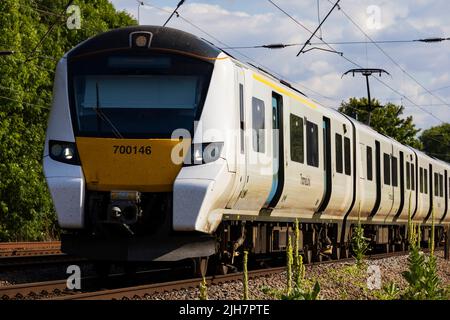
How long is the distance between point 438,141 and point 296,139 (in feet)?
371

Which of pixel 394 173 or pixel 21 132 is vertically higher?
pixel 21 132

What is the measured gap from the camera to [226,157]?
11.5m

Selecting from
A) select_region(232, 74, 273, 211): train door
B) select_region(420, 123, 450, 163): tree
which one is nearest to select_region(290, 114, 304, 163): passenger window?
select_region(232, 74, 273, 211): train door

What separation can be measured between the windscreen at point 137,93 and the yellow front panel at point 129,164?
13 cm

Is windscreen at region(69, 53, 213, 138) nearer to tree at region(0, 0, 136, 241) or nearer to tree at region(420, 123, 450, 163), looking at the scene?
tree at region(0, 0, 136, 241)

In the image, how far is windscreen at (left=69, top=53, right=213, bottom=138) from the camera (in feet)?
37.6

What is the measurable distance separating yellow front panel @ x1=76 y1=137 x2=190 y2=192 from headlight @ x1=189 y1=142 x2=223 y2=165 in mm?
141

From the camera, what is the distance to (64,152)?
1152cm

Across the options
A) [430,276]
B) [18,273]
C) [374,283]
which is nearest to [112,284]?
[18,273]

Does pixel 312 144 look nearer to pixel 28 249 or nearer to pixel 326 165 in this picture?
pixel 326 165

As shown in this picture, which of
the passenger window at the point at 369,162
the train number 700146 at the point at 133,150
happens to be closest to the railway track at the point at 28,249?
the passenger window at the point at 369,162

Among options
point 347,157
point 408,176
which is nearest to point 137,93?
point 347,157

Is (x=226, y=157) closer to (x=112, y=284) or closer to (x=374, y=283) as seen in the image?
(x=112, y=284)
